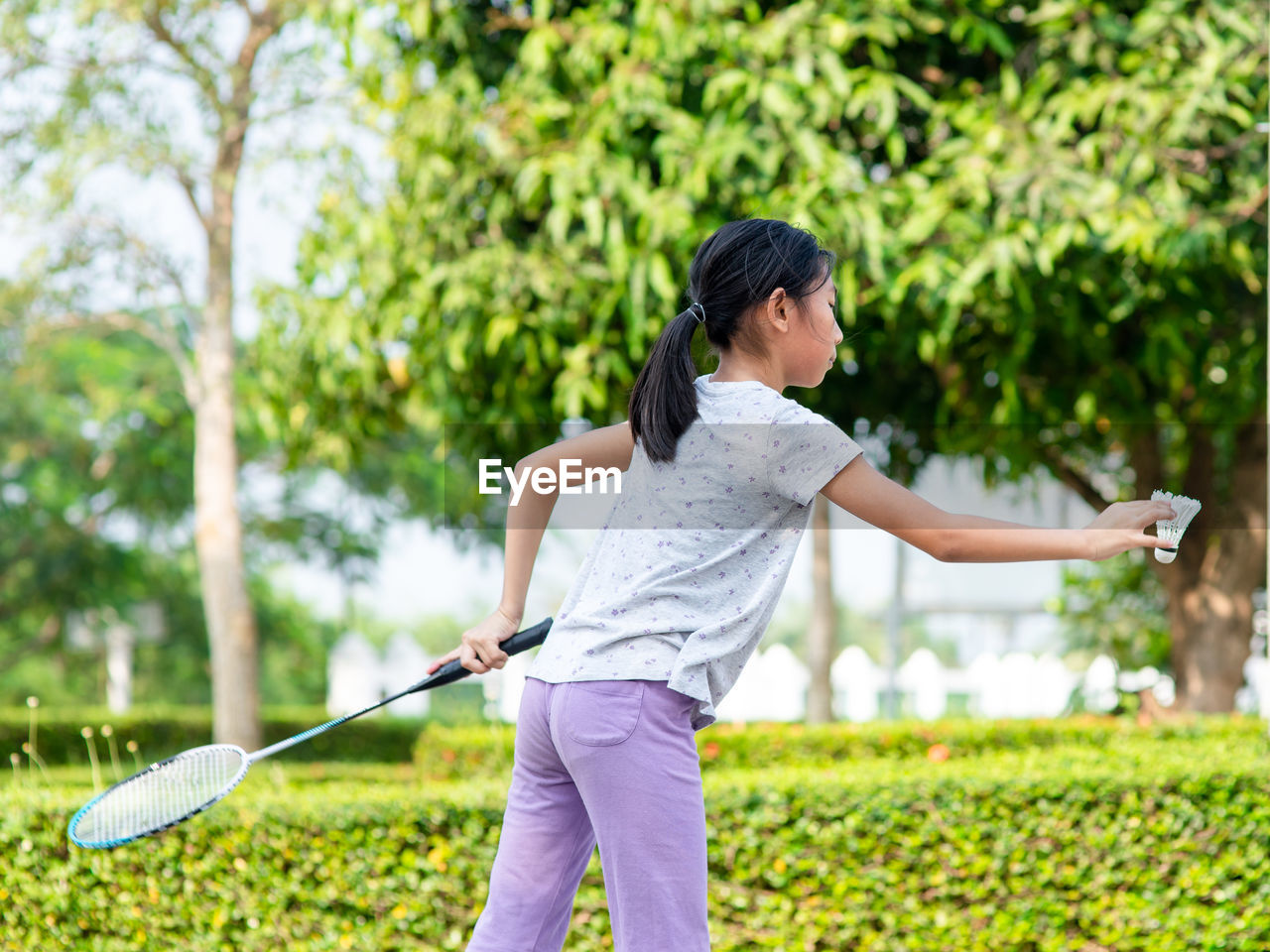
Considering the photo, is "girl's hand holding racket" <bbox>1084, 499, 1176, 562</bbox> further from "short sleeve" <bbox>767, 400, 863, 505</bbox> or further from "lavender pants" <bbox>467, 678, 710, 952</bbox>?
"lavender pants" <bbox>467, 678, 710, 952</bbox>

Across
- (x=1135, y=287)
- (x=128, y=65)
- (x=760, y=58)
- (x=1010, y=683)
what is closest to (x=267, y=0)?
(x=128, y=65)

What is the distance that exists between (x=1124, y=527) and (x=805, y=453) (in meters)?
0.42

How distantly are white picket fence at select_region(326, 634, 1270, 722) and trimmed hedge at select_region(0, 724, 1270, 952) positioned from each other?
5.94 m

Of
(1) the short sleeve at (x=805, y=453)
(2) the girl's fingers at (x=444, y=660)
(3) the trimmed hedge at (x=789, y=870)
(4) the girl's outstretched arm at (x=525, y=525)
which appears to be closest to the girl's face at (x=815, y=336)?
(1) the short sleeve at (x=805, y=453)

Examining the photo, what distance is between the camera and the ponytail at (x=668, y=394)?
5.74 ft

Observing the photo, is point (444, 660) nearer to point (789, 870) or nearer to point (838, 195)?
point (789, 870)

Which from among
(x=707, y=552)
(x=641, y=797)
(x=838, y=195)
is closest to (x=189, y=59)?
(x=838, y=195)

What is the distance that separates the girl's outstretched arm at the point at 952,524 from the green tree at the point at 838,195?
2.72 m

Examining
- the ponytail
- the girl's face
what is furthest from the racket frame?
the girl's face

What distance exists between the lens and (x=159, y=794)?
7.54 ft

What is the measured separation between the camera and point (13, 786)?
142 inches

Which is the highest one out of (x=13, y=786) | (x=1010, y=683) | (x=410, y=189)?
(x=410, y=189)

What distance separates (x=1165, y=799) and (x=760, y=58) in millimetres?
2932

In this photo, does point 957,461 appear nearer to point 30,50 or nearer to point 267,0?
point 267,0
